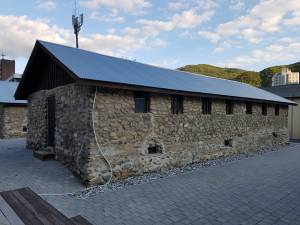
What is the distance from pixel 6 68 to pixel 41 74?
82.4ft

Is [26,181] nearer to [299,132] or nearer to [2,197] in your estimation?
[2,197]

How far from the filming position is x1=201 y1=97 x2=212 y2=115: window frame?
1312cm

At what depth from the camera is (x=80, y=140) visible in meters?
9.11

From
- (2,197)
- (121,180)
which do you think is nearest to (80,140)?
(121,180)

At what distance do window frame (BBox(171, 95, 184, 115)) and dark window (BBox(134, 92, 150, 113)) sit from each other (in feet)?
4.75

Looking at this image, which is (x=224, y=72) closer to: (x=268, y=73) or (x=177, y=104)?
(x=268, y=73)

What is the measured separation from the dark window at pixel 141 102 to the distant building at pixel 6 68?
29314 millimetres

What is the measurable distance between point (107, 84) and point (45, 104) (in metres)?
5.19

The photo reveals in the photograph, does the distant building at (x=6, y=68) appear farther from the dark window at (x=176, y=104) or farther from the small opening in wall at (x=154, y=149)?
the small opening in wall at (x=154, y=149)

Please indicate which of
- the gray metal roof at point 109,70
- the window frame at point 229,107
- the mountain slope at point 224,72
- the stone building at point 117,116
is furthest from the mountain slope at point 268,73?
the gray metal roof at point 109,70

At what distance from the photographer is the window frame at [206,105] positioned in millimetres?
13117

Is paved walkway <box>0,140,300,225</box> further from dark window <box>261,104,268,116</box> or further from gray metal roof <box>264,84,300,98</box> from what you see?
gray metal roof <box>264,84,300,98</box>

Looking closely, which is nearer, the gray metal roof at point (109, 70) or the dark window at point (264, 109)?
the gray metal roof at point (109, 70)

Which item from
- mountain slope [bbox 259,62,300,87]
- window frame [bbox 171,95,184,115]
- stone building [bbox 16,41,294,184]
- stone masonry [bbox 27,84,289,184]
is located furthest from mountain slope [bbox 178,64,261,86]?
window frame [bbox 171,95,184,115]
